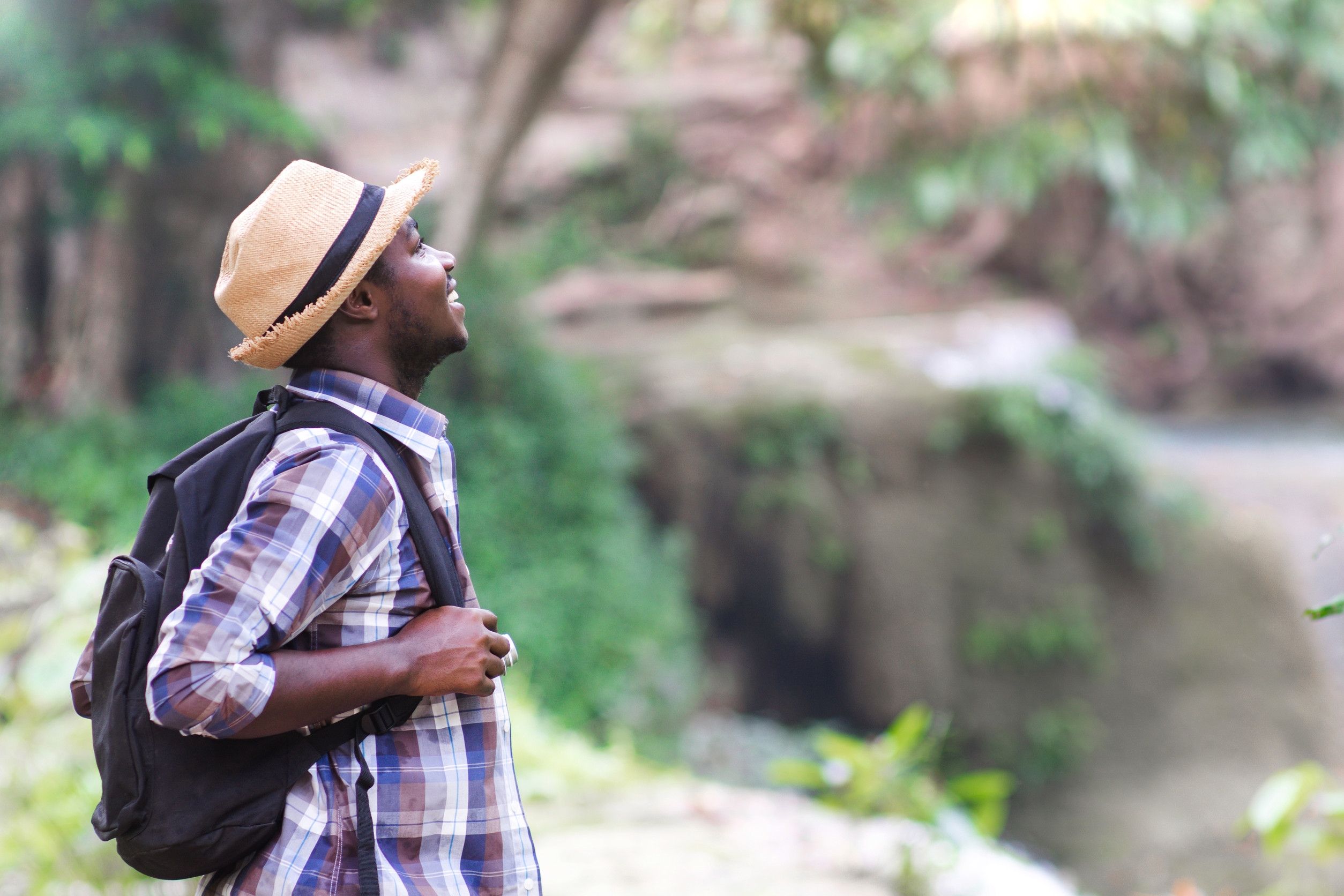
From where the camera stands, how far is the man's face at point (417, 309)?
56.6 inches

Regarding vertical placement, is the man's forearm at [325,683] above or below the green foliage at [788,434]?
below

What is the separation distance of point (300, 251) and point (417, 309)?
17 centimetres

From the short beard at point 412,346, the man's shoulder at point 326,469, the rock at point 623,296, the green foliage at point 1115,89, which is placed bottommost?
the man's shoulder at point 326,469

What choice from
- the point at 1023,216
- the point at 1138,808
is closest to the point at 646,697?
the point at 1138,808

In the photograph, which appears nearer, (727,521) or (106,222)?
(106,222)

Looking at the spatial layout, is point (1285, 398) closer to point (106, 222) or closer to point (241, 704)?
point (106, 222)

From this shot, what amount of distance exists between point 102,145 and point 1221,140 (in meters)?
6.59

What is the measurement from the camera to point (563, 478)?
7.09 m

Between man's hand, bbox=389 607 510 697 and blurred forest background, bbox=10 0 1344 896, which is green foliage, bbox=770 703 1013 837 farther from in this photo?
man's hand, bbox=389 607 510 697

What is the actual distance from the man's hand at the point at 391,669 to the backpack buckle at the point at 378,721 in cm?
Result: 5

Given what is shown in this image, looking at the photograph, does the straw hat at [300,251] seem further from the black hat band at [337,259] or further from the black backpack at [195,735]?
the black backpack at [195,735]

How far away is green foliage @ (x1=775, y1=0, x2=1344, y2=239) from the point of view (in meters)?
5.64

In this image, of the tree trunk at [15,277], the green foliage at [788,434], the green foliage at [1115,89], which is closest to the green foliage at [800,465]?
the green foliage at [788,434]

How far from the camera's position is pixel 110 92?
634cm
